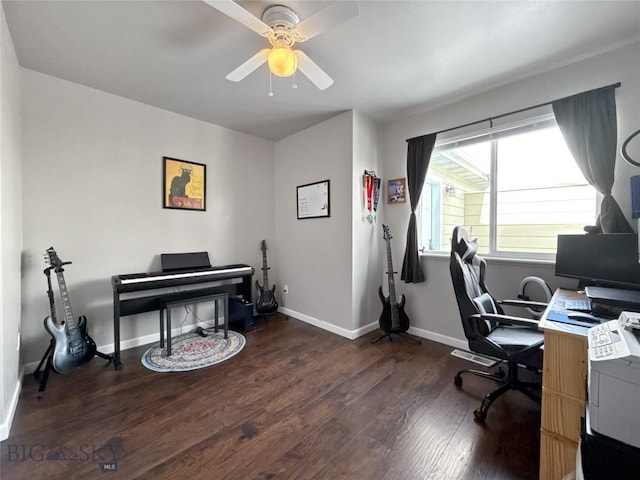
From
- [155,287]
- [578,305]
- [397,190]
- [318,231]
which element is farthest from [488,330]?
[155,287]

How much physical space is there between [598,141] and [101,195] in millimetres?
4181

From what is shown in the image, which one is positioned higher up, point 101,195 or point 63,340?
point 101,195

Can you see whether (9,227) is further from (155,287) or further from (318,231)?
(318,231)

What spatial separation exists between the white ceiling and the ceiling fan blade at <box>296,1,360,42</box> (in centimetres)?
18

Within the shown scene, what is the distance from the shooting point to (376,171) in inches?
128

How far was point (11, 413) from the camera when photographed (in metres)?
1.67

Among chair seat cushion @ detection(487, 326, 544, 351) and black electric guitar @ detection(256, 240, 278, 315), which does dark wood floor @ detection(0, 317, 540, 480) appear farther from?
black electric guitar @ detection(256, 240, 278, 315)

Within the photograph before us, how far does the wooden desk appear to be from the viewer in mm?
1132

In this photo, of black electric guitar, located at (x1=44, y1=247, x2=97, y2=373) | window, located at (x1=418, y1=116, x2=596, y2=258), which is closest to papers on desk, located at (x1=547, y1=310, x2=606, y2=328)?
window, located at (x1=418, y1=116, x2=596, y2=258)

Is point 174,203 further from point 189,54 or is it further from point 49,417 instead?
point 49,417

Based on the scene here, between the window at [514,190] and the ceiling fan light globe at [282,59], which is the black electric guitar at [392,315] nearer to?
the window at [514,190]

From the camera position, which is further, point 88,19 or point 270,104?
point 270,104

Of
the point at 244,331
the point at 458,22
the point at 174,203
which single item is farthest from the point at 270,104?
the point at 244,331

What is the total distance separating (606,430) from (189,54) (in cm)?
295
